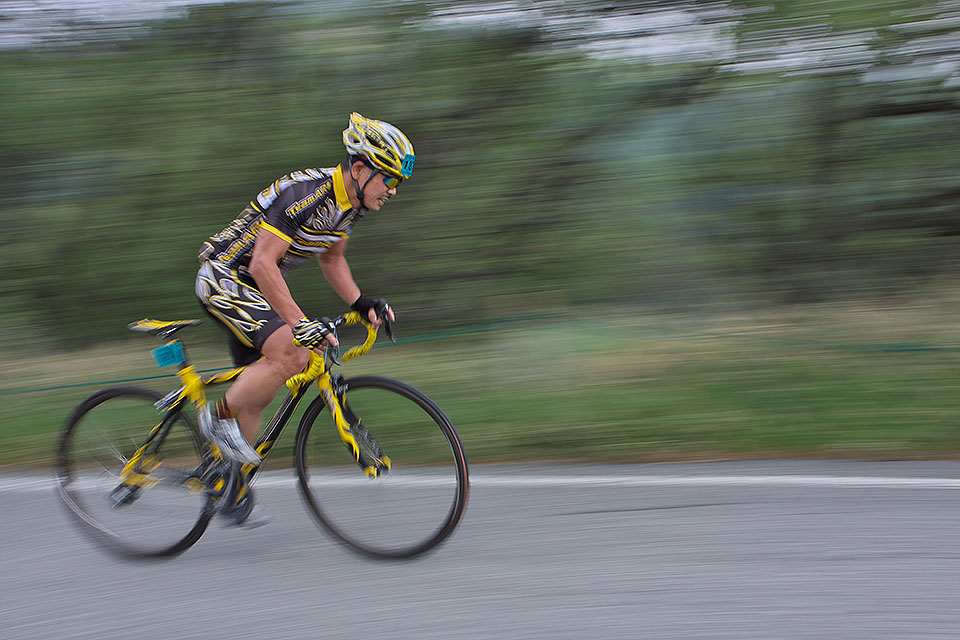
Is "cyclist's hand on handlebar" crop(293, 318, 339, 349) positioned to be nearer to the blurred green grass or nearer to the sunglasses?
the sunglasses

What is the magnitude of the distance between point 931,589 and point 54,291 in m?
6.81

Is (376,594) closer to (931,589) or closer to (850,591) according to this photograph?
(850,591)

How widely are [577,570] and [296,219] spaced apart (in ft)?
5.77

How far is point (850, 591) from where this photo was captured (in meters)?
3.18

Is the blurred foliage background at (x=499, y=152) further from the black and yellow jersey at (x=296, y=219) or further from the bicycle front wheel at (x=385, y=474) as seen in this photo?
the bicycle front wheel at (x=385, y=474)

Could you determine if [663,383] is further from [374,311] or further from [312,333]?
[312,333]

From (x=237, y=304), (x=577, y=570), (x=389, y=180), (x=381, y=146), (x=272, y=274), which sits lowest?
(x=577, y=570)

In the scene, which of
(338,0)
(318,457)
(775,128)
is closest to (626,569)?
(318,457)

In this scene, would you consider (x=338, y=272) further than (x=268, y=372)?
Yes

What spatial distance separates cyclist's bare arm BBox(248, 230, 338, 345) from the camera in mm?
3498

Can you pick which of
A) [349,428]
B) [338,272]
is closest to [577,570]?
[349,428]

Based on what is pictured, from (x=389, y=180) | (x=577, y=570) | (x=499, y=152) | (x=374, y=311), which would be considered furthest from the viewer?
(x=499, y=152)

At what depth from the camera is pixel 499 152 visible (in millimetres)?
7246

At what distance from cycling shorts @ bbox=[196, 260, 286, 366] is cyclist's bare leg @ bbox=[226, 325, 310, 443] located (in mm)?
45
